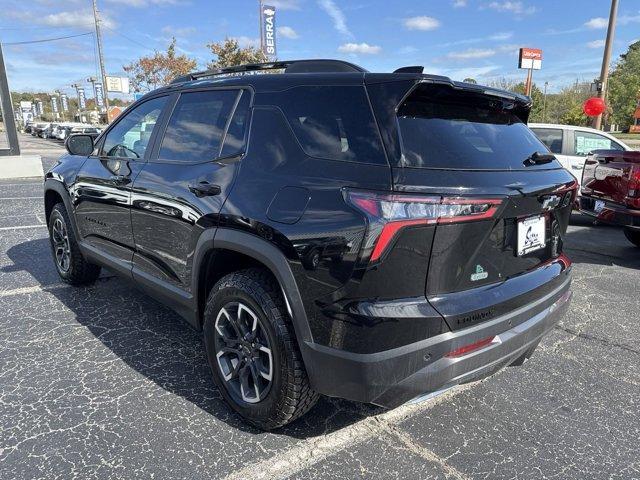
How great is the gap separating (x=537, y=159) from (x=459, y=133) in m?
0.59

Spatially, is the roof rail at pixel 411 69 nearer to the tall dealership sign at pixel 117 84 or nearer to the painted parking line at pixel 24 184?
the painted parking line at pixel 24 184

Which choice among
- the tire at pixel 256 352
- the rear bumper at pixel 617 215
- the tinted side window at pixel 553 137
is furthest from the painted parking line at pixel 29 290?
the tinted side window at pixel 553 137

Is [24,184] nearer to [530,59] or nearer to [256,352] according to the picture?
[256,352]

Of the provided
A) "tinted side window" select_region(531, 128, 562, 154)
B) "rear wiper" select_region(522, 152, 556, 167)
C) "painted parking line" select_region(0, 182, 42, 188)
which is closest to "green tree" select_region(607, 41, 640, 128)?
"tinted side window" select_region(531, 128, 562, 154)

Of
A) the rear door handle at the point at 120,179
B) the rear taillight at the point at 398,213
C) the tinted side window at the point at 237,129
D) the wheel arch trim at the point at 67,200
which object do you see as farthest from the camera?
the wheel arch trim at the point at 67,200

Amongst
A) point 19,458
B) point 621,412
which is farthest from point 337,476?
point 621,412

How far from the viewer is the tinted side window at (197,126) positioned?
274 cm

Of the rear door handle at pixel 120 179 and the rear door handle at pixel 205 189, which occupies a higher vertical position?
the rear door handle at pixel 205 189

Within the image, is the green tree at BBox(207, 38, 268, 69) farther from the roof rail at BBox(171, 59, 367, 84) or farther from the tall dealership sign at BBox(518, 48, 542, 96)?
the roof rail at BBox(171, 59, 367, 84)

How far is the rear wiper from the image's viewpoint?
2.43 meters

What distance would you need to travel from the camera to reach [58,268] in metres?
4.62

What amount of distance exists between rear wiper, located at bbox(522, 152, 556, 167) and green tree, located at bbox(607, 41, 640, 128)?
196ft

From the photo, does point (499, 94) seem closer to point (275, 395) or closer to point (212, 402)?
point (275, 395)

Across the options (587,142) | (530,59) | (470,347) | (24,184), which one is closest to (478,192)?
(470,347)
